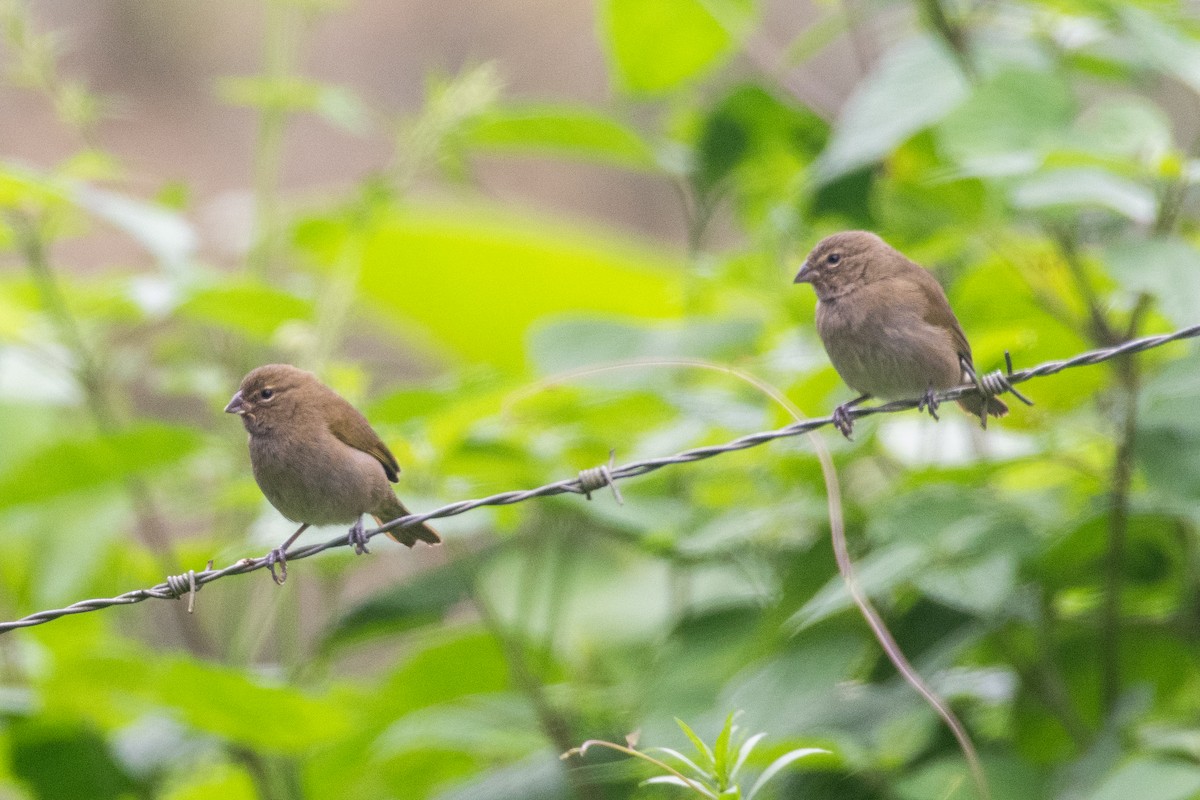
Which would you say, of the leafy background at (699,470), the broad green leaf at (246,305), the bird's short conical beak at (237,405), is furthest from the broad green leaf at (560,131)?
the bird's short conical beak at (237,405)

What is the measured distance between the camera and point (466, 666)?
4301mm

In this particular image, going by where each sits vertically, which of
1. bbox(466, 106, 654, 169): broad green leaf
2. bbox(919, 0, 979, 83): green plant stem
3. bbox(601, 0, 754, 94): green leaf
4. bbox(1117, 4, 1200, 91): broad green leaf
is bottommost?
bbox(1117, 4, 1200, 91): broad green leaf

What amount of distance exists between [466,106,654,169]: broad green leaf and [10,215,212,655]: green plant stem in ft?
4.29

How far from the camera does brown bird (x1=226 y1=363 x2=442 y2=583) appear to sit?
3262 mm

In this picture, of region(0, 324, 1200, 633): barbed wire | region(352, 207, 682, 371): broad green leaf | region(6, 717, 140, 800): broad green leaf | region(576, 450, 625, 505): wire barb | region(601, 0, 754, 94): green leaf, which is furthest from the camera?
region(352, 207, 682, 371): broad green leaf

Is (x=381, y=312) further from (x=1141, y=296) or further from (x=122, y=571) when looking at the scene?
(x=1141, y=296)

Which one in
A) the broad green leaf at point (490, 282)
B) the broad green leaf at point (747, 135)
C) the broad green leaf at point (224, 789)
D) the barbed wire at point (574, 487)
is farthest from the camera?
the broad green leaf at point (490, 282)

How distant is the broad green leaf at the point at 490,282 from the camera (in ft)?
19.4

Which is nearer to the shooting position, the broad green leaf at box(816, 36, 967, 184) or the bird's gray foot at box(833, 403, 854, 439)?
the bird's gray foot at box(833, 403, 854, 439)

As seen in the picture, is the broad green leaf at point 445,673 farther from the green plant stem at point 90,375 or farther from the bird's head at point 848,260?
the bird's head at point 848,260

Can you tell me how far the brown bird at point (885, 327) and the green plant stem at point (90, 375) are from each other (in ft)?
6.83

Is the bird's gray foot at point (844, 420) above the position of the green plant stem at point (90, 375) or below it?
below

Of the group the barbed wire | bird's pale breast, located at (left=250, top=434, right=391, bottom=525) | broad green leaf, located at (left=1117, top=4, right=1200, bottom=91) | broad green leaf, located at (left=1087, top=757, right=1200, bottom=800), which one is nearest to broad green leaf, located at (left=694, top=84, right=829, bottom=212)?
broad green leaf, located at (left=1117, top=4, right=1200, bottom=91)

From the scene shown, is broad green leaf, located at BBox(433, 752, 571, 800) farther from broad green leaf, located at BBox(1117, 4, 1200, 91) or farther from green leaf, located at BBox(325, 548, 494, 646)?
broad green leaf, located at BBox(1117, 4, 1200, 91)
